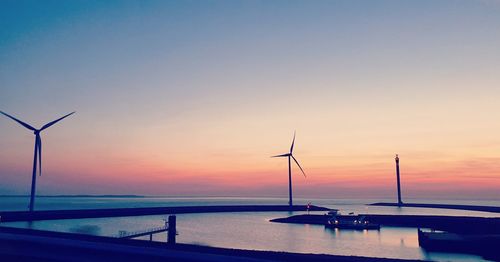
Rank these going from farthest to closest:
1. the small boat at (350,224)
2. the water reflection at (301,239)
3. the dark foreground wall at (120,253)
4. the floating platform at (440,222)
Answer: the small boat at (350,224) → the floating platform at (440,222) → the water reflection at (301,239) → the dark foreground wall at (120,253)

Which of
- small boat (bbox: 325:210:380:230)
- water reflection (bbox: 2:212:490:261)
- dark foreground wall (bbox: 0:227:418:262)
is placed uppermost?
dark foreground wall (bbox: 0:227:418:262)

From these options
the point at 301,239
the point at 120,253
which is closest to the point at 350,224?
the point at 301,239

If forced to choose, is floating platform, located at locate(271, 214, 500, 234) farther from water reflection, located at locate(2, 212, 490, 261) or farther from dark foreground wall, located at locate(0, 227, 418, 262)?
dark foreground wall, located at locate(0, 227, 418, 262)

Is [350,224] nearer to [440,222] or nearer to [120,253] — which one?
[440,222]

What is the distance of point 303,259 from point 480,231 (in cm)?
9652

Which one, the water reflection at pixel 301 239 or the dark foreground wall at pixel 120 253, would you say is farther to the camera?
the water reflection at pixel 301 239

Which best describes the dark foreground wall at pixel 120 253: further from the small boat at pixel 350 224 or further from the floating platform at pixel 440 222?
the small boat at pixel 350 224

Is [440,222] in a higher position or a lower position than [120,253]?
lower

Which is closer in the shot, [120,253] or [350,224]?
[120,253]

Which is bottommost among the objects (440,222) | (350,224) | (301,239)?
(350,224)

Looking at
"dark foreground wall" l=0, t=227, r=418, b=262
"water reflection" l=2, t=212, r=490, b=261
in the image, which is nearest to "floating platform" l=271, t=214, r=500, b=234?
"water reflection" l=2, t=212, r=490, b=261

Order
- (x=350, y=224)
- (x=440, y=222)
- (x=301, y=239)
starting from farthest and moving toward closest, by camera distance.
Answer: (x=350, y=224) → (x=440, y=222) → (x=301, y=239)

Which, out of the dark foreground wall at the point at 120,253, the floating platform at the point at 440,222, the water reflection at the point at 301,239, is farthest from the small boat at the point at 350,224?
the dark foreground wall at the point at 120,253

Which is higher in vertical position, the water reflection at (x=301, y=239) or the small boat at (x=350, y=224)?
the water reflection at (x=301, y=239)
